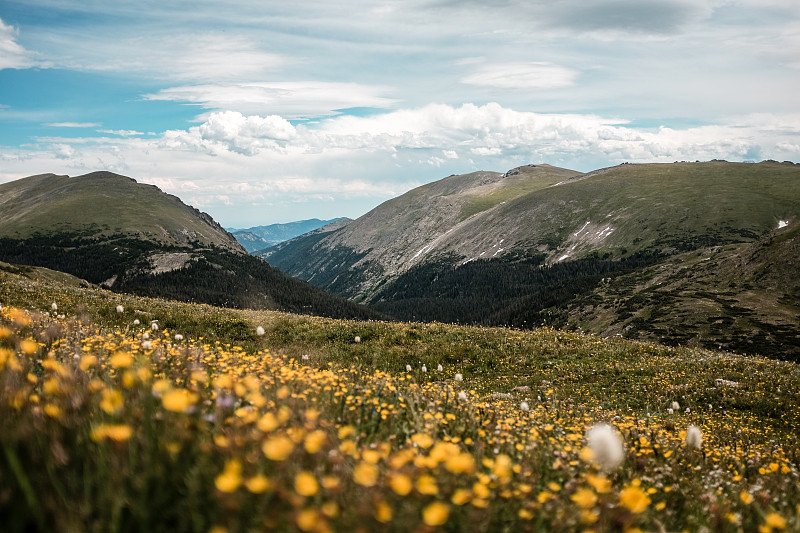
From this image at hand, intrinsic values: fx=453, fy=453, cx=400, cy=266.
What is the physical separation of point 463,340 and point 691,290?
11751 centimetres

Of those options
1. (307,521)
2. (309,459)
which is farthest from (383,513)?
(309,459)

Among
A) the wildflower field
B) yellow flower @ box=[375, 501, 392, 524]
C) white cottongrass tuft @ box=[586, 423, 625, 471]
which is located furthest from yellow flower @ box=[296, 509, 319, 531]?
white cottongrass tuft @ box=[586, 423, 625, 471]

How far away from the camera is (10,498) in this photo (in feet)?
8.07

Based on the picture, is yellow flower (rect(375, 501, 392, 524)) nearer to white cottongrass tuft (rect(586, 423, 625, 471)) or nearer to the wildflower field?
the wildflower field

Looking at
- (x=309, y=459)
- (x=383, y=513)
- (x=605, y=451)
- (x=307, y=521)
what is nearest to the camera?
(x=307, y=521)

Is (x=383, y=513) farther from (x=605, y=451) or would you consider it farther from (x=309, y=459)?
(x=605, y=451)

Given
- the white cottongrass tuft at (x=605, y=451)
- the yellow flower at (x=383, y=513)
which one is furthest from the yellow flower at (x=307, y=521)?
the white cottongrass tuft at (x=605, y=451)

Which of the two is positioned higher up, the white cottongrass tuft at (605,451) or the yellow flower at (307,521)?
the yellow flower at (307,521)

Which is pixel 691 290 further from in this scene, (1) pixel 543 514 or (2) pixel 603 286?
(1) pixel 543 514

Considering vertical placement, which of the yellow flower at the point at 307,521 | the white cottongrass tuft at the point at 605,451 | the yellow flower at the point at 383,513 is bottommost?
the white cottongrass tuft at the point at 605,451

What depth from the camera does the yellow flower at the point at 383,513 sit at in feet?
8.25

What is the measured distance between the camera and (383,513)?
8.28ft

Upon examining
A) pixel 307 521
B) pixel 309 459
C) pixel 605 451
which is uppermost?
pixel 307 521

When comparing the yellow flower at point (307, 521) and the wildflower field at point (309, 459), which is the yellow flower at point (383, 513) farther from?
the yellow flower at point (307, 521)
